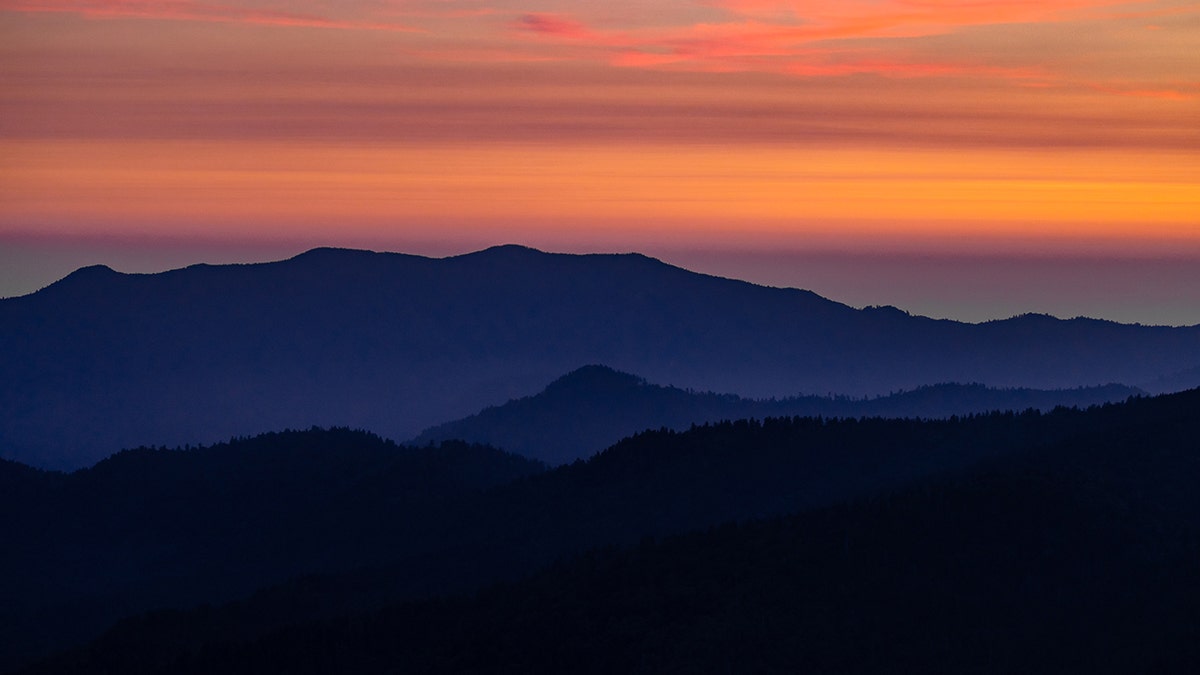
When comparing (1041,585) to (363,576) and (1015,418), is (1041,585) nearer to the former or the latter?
(1015,418)

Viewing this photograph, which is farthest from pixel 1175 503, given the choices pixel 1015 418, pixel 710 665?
pixel 1015 418

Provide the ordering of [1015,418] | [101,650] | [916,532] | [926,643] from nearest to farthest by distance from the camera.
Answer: [926,643], [916,532], [101,650], [1015,418]

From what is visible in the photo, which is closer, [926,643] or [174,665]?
[926,643]

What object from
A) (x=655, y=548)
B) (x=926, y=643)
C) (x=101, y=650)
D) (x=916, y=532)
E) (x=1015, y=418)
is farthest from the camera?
(x=1015, y=418)

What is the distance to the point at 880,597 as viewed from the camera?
123m

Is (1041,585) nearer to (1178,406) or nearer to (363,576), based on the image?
(1178,406)

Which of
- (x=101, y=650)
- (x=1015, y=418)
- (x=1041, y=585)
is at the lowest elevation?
(x=101, y=650)

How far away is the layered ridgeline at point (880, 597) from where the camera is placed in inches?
4513

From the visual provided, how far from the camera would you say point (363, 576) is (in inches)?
7657

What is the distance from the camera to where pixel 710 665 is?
119188 millimetres

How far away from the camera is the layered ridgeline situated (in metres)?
115

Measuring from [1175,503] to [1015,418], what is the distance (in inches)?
2413

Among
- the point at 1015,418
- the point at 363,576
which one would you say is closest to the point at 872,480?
the point at 1015,418

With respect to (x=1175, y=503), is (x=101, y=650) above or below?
below
